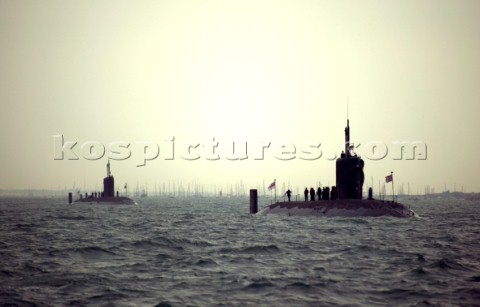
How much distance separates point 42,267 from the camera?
757 inches

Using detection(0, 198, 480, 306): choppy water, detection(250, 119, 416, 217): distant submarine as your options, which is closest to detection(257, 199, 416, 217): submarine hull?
detection(250, 119, 416, 217): distant submarine

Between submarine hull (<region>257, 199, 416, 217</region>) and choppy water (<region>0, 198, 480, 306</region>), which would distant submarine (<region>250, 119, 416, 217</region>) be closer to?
submarine hull (<region>257, 199, 416, 217</region>)

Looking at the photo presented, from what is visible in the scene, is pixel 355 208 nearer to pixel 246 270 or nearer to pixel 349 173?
pixel 349 173

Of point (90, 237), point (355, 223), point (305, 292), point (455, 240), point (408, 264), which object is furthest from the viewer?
point (355, 223)

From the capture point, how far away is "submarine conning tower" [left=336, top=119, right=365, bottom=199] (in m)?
42.9

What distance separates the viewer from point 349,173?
1704 inches

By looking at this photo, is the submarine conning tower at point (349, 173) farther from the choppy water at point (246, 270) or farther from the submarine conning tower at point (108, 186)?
the submarine conning tower at point (108, 186)

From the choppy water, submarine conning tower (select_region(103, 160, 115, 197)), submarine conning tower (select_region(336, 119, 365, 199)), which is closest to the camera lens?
the choppy water

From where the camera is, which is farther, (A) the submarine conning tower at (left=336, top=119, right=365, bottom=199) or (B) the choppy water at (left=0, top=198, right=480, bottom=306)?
(A) the submarine conning tower at (left=336, top=119, right=365, bottom=199)

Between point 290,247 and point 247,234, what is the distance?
7.77 metres

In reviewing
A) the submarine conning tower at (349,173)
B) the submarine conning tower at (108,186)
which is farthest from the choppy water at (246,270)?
the submarine conning tower at (108,186)

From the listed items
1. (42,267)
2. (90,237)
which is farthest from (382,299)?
(90,237)

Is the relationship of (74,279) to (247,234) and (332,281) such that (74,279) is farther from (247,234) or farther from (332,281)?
(247,234)

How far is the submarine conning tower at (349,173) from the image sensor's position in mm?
42906
